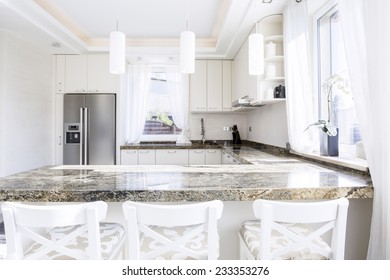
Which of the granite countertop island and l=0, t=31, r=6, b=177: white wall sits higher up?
l=0, t=31, r=6, b=177: white wall

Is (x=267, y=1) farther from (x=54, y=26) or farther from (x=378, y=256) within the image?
(x=54, y=26)

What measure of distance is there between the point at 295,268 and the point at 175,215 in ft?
1.77

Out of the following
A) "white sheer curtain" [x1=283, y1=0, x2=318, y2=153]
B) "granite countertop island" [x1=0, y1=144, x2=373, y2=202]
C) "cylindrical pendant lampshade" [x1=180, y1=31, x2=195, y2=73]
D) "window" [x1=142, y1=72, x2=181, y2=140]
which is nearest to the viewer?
"granite countertop island" [x1=0, y1=144, x2=373, y2=202]

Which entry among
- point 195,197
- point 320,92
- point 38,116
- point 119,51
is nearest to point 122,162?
point 38,116

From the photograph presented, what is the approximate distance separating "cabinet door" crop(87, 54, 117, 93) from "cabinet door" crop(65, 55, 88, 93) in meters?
0.09

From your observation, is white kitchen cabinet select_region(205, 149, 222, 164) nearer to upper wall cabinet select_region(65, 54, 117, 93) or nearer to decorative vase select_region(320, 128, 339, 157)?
upper wall cabinet select_region(65, 54, 117, 93)

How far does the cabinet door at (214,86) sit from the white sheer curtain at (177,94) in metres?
0.42

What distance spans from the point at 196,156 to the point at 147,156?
2.70 ft

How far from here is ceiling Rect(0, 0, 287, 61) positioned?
2.99 meters

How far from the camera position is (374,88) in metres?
1.36

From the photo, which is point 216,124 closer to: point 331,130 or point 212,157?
point 212,157

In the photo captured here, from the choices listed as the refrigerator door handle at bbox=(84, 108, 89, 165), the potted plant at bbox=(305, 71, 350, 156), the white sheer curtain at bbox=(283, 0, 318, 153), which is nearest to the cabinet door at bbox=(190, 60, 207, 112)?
the refrigerator door handle at bbox=(84, 108, 89, 165)

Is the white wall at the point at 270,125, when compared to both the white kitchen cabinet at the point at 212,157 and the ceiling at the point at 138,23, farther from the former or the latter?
the ceiling at the point at 138,23

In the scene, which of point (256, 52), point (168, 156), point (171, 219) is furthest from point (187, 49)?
point (168, 156)
